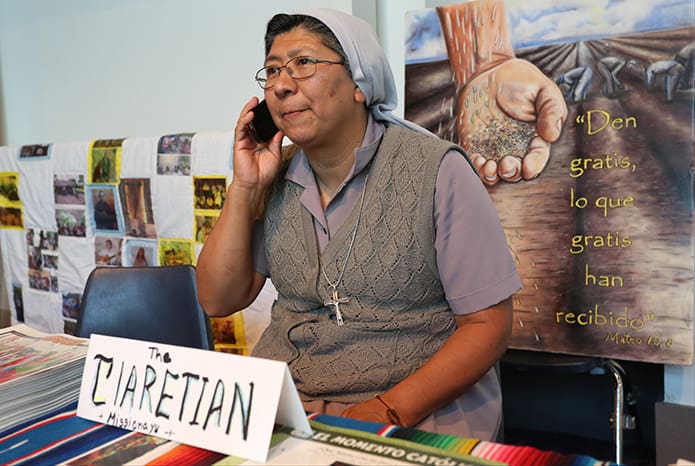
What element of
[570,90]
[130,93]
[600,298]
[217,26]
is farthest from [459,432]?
[130,93]

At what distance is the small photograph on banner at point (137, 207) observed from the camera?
2.64 m

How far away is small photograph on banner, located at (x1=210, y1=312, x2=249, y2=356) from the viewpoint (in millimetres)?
2445

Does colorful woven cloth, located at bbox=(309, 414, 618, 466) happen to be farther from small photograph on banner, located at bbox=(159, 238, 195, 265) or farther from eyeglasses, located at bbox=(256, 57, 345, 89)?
small photograph on banner, located at bbox=(159, 238, 195, 265)

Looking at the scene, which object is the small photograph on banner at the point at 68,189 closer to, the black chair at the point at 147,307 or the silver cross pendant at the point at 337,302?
the black chair at the point at 147,307

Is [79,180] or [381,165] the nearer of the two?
[381,165]

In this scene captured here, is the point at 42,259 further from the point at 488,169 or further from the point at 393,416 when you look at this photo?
the point at 393,416

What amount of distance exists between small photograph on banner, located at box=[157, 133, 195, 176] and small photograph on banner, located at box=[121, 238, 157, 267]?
298 mm

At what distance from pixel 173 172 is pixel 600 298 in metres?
1.58

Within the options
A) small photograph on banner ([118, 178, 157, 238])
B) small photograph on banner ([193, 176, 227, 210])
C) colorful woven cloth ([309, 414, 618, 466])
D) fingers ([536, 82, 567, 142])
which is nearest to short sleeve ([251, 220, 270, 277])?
colorful woven cloth ([309, 414, 618, 466])

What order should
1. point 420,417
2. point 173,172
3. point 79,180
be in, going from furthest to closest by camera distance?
1. point 79,180
2. point 173,172
3. point 420,417

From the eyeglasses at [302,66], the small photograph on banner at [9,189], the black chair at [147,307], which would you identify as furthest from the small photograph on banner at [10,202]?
the eyeglasses at [302,66]

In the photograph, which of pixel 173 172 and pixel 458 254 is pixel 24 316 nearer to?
pixel 173 172

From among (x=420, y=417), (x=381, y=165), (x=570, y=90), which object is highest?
(x=570, y=90)

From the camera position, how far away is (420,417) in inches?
47.8
